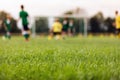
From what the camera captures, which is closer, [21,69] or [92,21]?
[21,69]

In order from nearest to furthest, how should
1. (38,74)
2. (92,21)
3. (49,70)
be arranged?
(38,74) < (49,70) < (92,21)

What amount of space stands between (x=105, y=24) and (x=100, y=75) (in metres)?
81.0

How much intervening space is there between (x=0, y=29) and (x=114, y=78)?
69.9 m

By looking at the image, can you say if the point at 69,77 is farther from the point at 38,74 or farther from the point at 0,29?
the point at 0,29

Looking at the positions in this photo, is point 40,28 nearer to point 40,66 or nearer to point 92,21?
point 92,21

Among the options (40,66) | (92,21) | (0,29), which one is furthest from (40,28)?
(40,66)

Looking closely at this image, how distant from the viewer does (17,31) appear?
7950 centimetres

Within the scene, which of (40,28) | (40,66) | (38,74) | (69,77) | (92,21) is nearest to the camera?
(69,77)

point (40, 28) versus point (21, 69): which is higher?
point (21, 69)

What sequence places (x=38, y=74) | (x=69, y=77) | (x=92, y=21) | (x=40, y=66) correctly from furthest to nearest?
(x=92, y=21)
(x=40, y=66)
(x=38, y=74)
(x=69, y=77)

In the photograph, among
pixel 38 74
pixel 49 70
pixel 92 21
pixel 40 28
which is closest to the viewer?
pixel 38 74

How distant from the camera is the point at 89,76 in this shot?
5.10m

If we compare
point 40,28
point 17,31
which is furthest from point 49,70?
point 17,31

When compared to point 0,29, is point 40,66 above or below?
above
